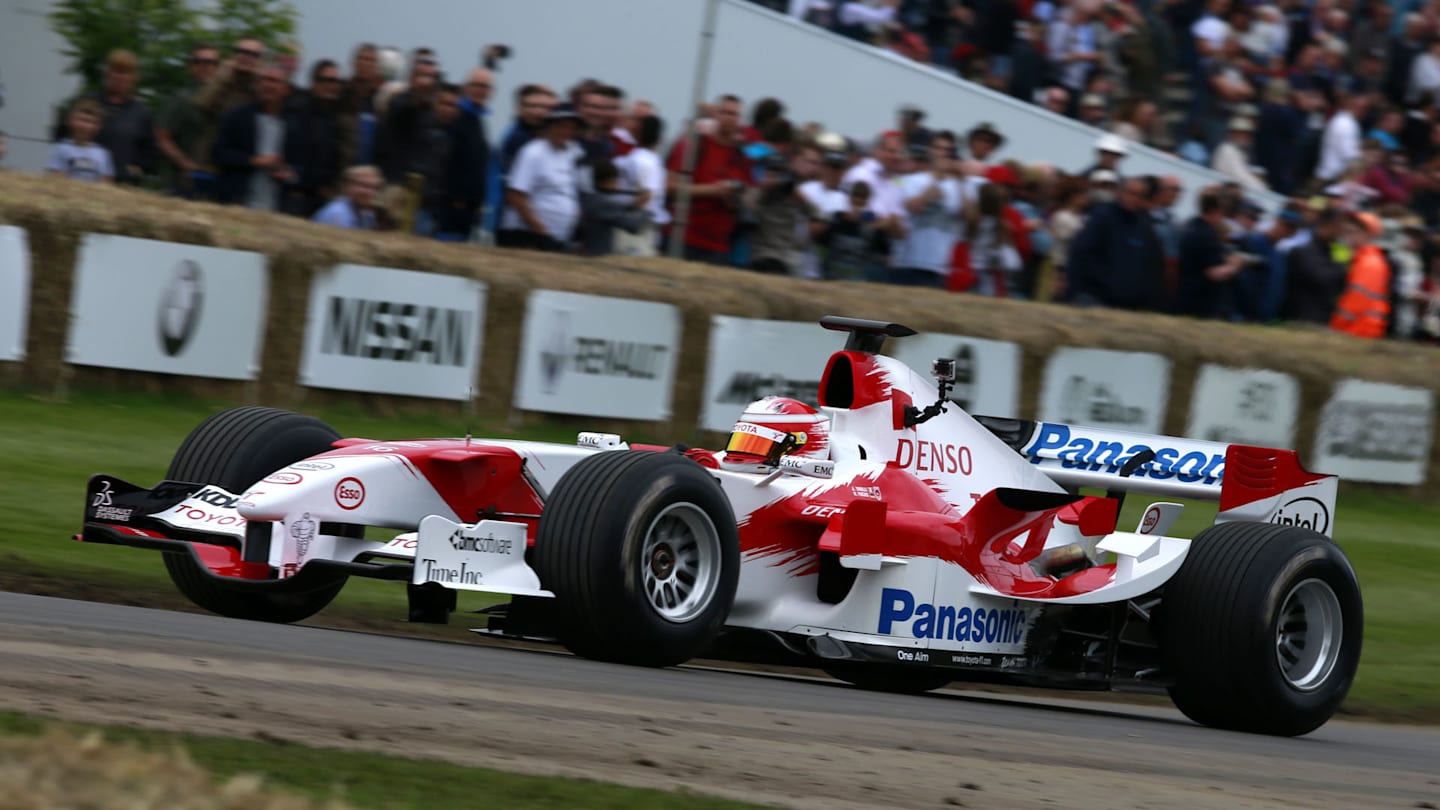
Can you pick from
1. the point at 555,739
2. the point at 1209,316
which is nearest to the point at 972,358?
the point at 1209,316

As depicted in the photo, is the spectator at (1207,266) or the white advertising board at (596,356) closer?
the white advertising board at (596,356)

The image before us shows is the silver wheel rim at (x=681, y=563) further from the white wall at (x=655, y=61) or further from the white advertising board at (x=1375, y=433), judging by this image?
the white advertising board at (x=1375, y=433)

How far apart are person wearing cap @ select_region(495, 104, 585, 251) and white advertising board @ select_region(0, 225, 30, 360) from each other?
3.48 m

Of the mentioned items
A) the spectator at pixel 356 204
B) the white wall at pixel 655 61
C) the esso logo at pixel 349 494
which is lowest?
the esso logo at pixel 349 494

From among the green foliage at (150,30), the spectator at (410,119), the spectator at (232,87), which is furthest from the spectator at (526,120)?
the green foliage at (150,30)

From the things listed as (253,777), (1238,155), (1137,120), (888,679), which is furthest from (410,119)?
(1238,155)

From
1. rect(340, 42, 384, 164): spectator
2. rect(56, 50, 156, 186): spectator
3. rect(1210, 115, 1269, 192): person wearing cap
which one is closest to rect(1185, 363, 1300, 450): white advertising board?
rect(1210, 115, 1269, 192): person wearing cap

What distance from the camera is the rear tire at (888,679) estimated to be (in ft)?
30.8

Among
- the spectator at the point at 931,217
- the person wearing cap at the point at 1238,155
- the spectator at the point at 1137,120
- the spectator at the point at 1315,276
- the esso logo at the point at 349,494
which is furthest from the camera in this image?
the person wearing cap at the point at 1238,155

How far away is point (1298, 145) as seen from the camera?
21719mm

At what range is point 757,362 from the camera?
15227mm

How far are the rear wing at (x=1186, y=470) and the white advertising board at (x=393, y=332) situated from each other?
5.01 m

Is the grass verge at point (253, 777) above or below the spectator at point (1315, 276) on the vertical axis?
below

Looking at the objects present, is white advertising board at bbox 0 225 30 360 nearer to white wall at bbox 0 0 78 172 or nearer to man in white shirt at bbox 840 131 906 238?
white wall at bbox 0 0 78 172
